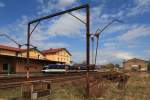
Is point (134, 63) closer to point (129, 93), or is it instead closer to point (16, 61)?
point (16, 61)

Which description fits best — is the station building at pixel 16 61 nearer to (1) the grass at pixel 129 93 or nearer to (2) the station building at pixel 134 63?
(1) the grass at pixel 129 93

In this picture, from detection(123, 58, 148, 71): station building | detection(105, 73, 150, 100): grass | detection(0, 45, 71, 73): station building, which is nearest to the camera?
detection(105, 73, 150, 100): grass

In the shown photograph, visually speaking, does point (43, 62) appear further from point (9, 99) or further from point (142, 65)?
point (142, 65)

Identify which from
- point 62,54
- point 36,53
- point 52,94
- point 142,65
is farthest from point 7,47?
point 142,65

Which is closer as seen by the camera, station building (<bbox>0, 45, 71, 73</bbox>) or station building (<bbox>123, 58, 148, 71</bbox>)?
station building (<bbox>0, 45, 71, 73</bbox>)

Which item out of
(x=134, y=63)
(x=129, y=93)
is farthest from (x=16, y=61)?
(x=134, y=63)

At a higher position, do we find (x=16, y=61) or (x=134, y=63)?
(x=16, y=61)

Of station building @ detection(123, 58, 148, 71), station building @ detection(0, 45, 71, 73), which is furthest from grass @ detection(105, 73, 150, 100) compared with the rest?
station building @ detection(123, 58, 148, 71)

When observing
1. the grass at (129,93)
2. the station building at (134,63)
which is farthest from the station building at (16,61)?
the station building at (134,63)

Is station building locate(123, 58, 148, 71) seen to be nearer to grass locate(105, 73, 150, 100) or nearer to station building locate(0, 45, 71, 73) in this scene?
station building locate(0, 45, 71, 73)

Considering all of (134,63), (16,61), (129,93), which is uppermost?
(16,61)

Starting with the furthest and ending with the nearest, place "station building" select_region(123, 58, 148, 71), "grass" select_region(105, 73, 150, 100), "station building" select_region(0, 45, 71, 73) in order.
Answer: "station building" select_region(123, 58, 148, 71) < "station building" select_region(0, 45, 71, 73) < "grass" select_region(105, 73, 150, 100)

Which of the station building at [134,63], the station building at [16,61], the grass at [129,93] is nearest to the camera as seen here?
the grass at [129,93]

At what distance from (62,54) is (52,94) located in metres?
87.5
